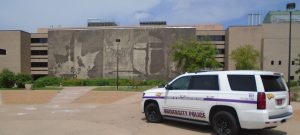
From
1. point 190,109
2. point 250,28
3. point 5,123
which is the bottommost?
point 5,123

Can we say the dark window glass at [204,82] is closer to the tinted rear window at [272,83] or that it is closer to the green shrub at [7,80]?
the tinted rear window at [272,83]

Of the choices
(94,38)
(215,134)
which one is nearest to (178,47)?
(94,38)

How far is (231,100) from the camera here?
31.2 ft

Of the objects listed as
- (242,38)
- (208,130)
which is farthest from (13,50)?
(208,130)

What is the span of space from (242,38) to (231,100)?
2392 inches

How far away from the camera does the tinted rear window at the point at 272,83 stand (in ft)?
30.2

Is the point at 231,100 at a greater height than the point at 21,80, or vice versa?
the point at 231,100

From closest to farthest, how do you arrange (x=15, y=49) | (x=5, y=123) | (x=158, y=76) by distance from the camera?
(x=5, y=123) → (x=158, y=76) → (x=15, y=49)

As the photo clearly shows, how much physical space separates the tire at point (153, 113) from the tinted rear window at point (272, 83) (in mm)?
4244

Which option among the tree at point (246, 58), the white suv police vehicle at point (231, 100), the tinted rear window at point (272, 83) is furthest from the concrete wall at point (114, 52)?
the tinted rear window at point (272, 83)

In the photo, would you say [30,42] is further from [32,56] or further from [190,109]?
[190,109]

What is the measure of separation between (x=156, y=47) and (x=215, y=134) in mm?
56479

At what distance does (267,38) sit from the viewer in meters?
66.1

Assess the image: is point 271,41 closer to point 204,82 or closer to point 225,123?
point 204,82
